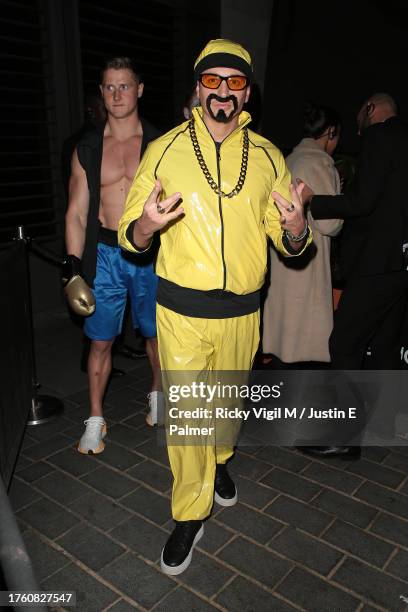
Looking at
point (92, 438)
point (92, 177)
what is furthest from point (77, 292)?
point (92, 438)

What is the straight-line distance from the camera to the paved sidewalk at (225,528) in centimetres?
259

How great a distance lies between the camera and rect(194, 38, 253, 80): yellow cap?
2520 mm

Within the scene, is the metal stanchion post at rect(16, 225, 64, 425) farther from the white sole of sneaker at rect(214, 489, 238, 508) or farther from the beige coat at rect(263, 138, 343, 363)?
the beige coat at rect(263, 138, 343, 363)

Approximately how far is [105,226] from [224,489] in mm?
1830

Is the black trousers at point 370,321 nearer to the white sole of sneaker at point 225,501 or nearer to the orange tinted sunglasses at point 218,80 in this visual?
the white sole of sneaker at point 225,501

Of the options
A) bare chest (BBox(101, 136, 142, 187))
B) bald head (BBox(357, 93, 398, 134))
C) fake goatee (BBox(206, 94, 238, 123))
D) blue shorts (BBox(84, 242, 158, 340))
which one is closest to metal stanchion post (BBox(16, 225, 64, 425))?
blue shorts (BBox(84, 242, 158, 340))

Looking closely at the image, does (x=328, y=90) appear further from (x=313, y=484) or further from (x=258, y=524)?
→ (x=258, y=524)

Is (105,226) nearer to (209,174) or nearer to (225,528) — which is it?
(209,174)

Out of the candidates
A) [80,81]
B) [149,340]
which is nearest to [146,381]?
[149,340]

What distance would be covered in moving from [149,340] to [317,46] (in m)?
4.01

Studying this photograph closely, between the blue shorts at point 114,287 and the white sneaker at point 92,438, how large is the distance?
59cm

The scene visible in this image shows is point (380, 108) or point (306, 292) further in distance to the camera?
point (306, 292)

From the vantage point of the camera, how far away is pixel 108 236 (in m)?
3.66

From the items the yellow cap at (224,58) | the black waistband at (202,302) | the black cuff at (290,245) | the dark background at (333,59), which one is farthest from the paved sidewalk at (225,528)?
the dark background at (333,59)
